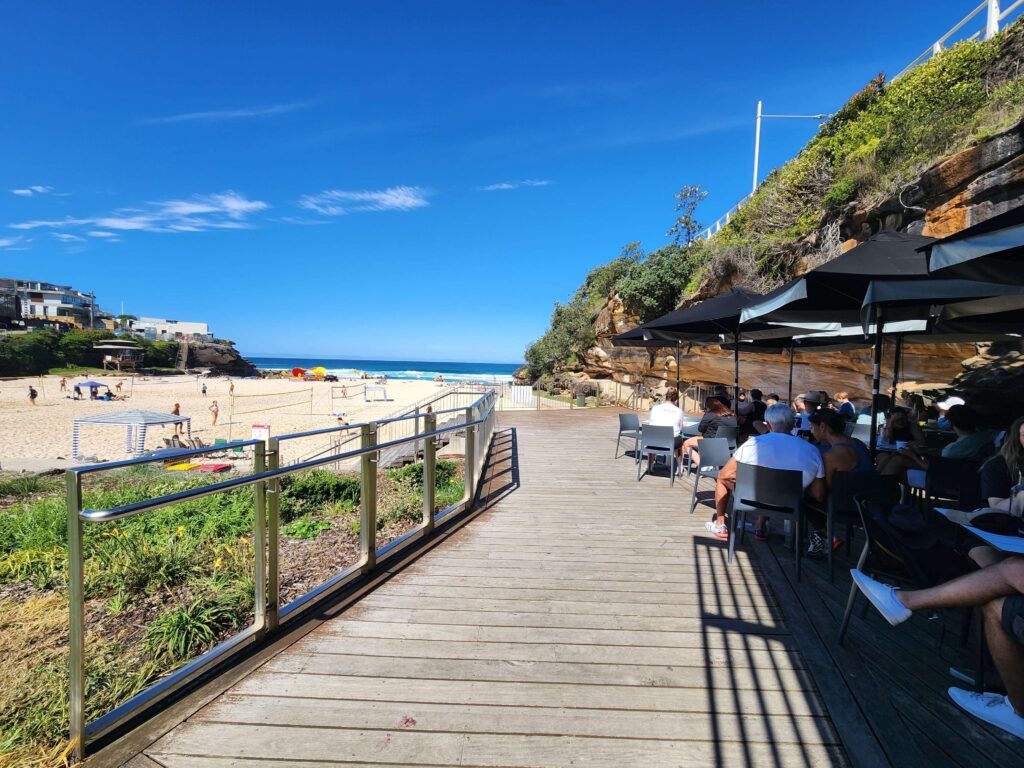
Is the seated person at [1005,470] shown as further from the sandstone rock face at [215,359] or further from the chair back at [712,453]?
the sandstone rock face at [215,359]

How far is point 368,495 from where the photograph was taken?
3422 mm

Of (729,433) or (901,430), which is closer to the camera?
(901,430)

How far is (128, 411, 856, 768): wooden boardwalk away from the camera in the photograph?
1.92m

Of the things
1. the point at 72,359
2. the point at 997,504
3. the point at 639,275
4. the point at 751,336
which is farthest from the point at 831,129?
the point at 72,359

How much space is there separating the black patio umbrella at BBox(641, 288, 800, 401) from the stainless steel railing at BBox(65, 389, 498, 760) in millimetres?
3979

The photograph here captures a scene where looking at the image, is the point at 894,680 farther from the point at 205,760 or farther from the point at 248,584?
the point at 248,584

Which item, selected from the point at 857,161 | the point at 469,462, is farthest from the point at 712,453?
the point at 857,161

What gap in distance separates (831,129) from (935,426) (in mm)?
9847

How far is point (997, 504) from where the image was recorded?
9.93 feet

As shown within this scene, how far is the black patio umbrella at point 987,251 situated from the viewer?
85.4 inches

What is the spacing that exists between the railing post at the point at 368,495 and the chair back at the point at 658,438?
390 centimetres

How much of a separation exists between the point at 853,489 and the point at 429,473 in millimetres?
3113

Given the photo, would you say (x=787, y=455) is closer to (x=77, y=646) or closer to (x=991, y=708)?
(x=991, y=708)

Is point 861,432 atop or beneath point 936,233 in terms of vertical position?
beneath
